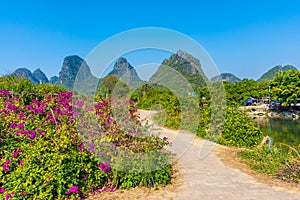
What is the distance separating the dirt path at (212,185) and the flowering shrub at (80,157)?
0.30 m

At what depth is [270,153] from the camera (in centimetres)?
691

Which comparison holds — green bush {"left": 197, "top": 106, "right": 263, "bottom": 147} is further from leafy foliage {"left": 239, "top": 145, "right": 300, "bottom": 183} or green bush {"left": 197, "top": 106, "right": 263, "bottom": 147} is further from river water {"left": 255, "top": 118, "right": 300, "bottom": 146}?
river water {"left": 255, "top": 118, "right": 300, "bottom": 146}

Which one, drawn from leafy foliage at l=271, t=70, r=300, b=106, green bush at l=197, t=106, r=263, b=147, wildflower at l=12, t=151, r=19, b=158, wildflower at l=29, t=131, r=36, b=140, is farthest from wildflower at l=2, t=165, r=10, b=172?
leafy foliage at l=271, t=70, r=300, b=106

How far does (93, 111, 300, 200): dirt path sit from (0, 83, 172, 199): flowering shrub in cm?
30

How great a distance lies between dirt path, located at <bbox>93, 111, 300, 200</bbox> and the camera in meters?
4.00

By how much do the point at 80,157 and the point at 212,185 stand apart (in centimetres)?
228

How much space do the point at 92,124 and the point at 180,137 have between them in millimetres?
5624

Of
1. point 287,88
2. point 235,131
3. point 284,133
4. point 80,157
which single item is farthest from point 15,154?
point 287,88

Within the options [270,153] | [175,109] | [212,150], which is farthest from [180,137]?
[175,109]

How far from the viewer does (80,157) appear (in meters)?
4.05

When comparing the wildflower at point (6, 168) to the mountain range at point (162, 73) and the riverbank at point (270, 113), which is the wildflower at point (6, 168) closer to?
the mountain range at point (162, 73)

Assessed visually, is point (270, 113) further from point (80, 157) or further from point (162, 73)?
point (80, 157)

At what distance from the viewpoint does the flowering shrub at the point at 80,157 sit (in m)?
3.78

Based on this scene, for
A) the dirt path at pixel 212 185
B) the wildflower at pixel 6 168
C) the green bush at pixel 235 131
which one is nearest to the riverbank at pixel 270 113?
the green bush at pixel 235 131
